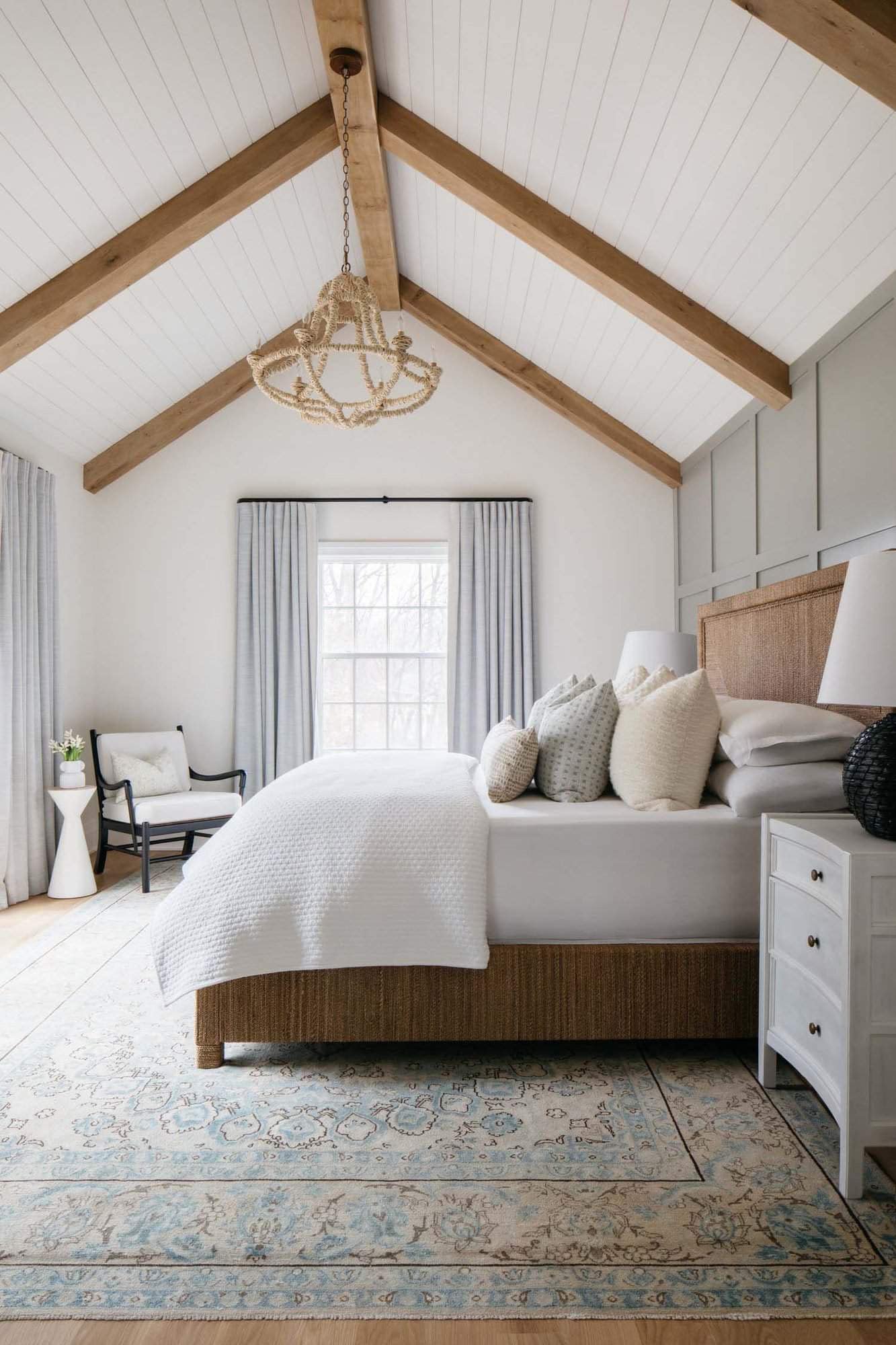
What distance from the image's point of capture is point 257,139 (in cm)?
361

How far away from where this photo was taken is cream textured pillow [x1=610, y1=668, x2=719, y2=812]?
2.42m

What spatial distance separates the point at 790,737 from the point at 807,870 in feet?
1.83

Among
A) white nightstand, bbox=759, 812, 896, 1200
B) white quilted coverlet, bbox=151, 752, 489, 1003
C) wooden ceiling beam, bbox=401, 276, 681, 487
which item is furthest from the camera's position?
wooden ceiling beam, bbox=401, 276, 681, 487

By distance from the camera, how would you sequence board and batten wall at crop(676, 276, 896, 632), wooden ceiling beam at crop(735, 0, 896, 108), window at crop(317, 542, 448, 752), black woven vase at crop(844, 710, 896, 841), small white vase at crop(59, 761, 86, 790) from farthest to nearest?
window at crop(317, 542, 448, 752) → small white vase at crop(59, 761, 86, 790) → board and batten wall at crop(676, 276, 896, 632) → wooden ceiling beam at crop(735, 0, 896, 108) → black woven vase at crop(844, 710, 896, 841)

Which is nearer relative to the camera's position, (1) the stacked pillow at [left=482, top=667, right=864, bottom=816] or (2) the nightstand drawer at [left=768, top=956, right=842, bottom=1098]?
(2) the nightstand drawer at [left=768, top=956, right=842, bottom=1098]

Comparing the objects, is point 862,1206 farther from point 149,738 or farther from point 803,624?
point 149,738

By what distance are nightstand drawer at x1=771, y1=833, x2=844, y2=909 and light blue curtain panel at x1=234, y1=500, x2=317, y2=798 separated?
375cm

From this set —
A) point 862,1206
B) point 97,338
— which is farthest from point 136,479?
point 862,1206

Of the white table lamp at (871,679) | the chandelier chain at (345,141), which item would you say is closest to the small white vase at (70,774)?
the chandelier chain at (345,141)

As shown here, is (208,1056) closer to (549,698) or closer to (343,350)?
(549,698)

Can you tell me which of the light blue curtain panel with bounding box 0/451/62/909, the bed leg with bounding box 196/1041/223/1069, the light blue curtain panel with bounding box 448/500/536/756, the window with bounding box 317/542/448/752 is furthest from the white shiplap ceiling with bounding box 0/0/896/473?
the bed leg with bounding box 196/1041/223/1069

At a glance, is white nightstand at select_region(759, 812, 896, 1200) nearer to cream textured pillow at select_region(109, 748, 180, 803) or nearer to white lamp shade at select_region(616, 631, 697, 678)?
white lamp shade at select_region(616, 631, 697, 678)

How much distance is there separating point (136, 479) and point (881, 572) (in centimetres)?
483

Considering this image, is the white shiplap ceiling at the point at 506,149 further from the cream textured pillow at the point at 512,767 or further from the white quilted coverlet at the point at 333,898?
the white quilted coverlet at the point at 333,898
